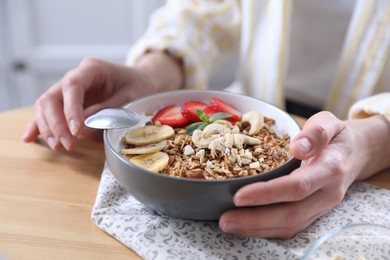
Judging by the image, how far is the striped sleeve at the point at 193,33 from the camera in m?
0.97

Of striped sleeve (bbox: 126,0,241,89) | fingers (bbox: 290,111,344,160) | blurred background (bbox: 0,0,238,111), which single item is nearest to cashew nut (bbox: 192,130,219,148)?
fingers (bbox: 290,111,344,160)

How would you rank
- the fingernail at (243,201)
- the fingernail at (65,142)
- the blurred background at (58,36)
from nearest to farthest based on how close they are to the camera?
the fingernail at (243,201) < the fingernail at (65,142) < the blurred background at (58,36)

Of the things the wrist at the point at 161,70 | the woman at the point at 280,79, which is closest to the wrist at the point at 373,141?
the woman at the point at 280,79

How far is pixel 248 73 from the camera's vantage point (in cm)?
109

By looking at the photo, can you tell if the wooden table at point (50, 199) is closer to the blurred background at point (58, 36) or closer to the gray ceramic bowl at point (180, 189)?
the gray ceramic bowl at point (180, 189)

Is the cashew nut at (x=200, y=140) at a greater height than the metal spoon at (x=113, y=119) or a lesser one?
lesser

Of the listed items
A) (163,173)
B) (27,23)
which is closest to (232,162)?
(163,173)

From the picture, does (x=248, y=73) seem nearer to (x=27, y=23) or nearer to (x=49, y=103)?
(x=49, y=103)

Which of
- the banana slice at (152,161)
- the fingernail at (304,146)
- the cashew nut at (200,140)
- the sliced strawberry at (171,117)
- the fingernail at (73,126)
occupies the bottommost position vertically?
the fingernail at (73,126)

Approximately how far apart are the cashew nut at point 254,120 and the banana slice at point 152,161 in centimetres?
13

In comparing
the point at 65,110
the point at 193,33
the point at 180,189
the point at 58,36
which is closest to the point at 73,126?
the point at 65,110

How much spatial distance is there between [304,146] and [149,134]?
212 mm

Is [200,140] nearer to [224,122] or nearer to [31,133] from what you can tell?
[224,122]

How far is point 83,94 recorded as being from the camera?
76 centimetres
